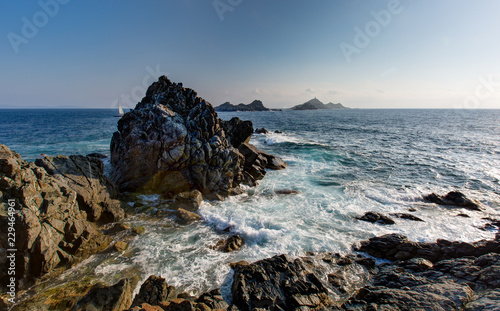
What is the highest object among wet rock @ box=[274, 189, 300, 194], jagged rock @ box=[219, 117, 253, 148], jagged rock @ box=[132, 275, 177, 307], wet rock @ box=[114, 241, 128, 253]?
jagged rock @ box=[219, 117, 253, 148]

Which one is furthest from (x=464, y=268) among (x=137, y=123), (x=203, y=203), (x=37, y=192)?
(x=137, y=123)

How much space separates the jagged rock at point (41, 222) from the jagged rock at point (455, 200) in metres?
27.6

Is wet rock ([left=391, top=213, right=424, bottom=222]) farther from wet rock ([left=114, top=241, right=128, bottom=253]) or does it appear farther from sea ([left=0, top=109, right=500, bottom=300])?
wet rock ([left=114, top=241, right=128, bottom=253])

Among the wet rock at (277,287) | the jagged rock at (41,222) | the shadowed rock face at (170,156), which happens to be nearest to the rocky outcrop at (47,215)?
the jagged rock at (41,222)

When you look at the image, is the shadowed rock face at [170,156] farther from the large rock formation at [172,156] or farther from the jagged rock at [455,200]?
the jagged rock at [455,200]

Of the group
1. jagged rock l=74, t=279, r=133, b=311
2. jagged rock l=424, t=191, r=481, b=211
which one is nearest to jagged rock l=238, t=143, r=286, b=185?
jagged rock l=74, t=279, r=133, b=311

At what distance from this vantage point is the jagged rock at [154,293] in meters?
9.04

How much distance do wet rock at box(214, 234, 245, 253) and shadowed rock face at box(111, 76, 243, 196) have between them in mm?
7786

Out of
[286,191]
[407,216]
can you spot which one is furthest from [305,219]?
[407,216]

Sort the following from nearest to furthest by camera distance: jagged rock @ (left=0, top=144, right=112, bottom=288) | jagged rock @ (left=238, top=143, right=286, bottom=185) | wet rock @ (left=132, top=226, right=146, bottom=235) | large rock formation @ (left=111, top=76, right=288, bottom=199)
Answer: jagged rock @ (left=0, top=144, right=112, bottom=288) < wet rock @ (left=132, top=226, right=146, bottom=235) < large rock formation @ (left=111, top=76, right=288, bottom=199) < jagged rock @ (left=238, top=143, right=286, bottom=185)

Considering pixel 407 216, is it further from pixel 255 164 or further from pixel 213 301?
pixel 255 164

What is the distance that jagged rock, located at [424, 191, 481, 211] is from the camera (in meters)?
19.1

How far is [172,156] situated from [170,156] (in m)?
0.19

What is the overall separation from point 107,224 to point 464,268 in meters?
21.8
